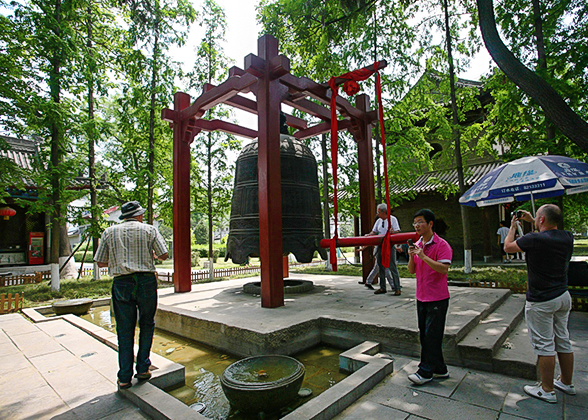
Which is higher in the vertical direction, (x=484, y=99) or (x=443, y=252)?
(x=484, y=99)

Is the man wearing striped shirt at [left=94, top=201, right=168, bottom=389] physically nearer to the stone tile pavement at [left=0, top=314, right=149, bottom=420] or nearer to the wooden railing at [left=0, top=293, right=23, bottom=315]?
the stone tile pavement at [left=0, top=314, right=149, bottom=420]

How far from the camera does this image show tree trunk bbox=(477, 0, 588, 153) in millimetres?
5102

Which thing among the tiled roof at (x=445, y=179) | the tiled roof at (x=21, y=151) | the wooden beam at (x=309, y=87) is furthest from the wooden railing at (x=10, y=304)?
the tiled roof at (x=445, y=179)

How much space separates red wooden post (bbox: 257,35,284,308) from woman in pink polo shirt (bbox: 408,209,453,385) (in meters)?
2.48

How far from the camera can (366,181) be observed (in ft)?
23.9

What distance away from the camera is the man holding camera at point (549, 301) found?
8.36 ft

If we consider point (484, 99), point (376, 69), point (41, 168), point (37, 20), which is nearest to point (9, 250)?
point (41, 168)

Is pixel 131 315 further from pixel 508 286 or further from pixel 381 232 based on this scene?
pixel 508 286

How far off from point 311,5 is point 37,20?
7.99m

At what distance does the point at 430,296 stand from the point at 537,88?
15.1 feet

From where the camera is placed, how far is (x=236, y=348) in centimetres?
396

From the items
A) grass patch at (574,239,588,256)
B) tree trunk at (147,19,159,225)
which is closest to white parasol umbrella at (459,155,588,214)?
tree trunk at (147,19,159,225)

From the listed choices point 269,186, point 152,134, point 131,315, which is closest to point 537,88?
point 269,186

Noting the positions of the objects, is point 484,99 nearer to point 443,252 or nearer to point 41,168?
point 443,252
